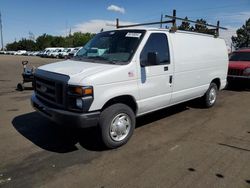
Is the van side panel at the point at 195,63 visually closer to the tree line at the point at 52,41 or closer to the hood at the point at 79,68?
the hood at the point at 79,68

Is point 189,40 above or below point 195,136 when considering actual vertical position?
above

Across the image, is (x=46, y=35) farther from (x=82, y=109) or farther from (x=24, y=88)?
(x=82, y=109)

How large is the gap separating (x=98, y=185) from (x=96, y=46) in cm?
308

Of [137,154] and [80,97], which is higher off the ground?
[80,97]

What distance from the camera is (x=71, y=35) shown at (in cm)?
10962

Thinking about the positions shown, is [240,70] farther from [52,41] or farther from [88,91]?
[52,41]

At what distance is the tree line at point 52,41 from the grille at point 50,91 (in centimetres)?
8771

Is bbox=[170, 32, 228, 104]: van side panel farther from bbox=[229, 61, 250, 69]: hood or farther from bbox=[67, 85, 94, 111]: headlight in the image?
bbox=[229, 61, 250, 69]: hood

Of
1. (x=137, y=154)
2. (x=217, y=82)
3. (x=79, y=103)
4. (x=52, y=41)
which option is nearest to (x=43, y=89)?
(x=79, y=103)

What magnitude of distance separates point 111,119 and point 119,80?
2.25 feet

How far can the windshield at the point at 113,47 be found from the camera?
16.1 ft

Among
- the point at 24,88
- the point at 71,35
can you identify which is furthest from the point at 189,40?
the point at 71,35

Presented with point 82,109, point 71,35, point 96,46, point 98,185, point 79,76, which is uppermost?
point 71,35

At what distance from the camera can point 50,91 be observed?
459cm
